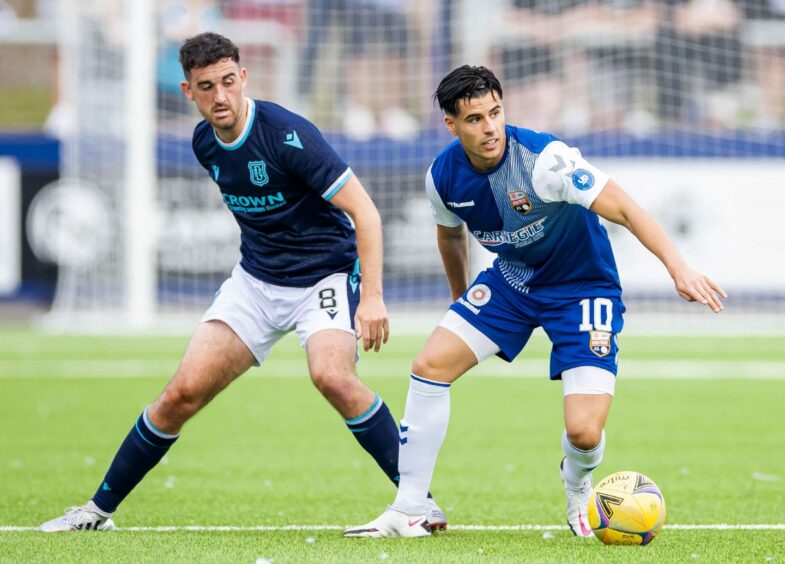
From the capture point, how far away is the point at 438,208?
5.66 metres

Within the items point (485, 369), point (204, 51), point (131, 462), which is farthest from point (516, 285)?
point (485, 369)

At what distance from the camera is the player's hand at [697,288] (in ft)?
15.6

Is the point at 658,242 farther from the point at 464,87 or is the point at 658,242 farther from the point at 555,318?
the point at 464,87

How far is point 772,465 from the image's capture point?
25.4 feet

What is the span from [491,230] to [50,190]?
588 inches

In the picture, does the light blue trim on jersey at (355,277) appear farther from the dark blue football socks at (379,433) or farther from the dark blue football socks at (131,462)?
the dark blue football socks at (131,462)

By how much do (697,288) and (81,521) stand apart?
273 centimetres

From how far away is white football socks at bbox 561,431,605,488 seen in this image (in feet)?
17.9

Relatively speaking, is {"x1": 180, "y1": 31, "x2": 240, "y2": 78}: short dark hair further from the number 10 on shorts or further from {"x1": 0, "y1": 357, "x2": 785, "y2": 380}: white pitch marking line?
{"x1": 0, "y1": 357, "x2": 785, "y2": 380}: white pitch marking line

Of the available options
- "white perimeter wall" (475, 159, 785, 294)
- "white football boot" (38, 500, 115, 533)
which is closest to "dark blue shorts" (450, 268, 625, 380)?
"white football boot" (38, 500, 115, 533)

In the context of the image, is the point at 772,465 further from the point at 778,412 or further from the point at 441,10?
the point at 441,10

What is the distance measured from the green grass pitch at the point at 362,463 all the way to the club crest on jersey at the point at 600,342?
2.61ft

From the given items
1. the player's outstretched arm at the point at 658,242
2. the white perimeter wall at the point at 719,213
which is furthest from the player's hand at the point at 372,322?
the white perimeter wall at the point at 719,213

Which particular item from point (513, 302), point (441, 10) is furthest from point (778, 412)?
point (441, 10)
